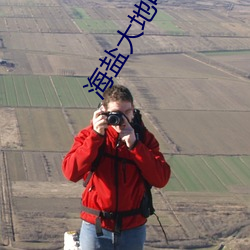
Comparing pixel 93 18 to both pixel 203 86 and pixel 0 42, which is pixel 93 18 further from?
pixel 203 86

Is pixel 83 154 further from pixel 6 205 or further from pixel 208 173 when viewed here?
pixel 208 173

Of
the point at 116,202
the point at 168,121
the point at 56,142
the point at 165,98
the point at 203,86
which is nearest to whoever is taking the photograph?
the point at 116,202

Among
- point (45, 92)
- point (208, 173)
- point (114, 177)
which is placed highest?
point (114, 177)

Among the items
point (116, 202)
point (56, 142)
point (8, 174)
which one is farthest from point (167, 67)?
point (116, 202)

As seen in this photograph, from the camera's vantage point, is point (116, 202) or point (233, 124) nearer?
point (116, 202)

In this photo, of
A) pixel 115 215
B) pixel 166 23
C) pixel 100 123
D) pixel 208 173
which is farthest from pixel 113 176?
Result: pixel 166 23

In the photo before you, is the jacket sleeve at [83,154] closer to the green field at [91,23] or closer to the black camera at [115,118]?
the black camera at [115,118]

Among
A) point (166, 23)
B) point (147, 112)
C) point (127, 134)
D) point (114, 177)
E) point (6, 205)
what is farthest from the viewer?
point (166, 23)
